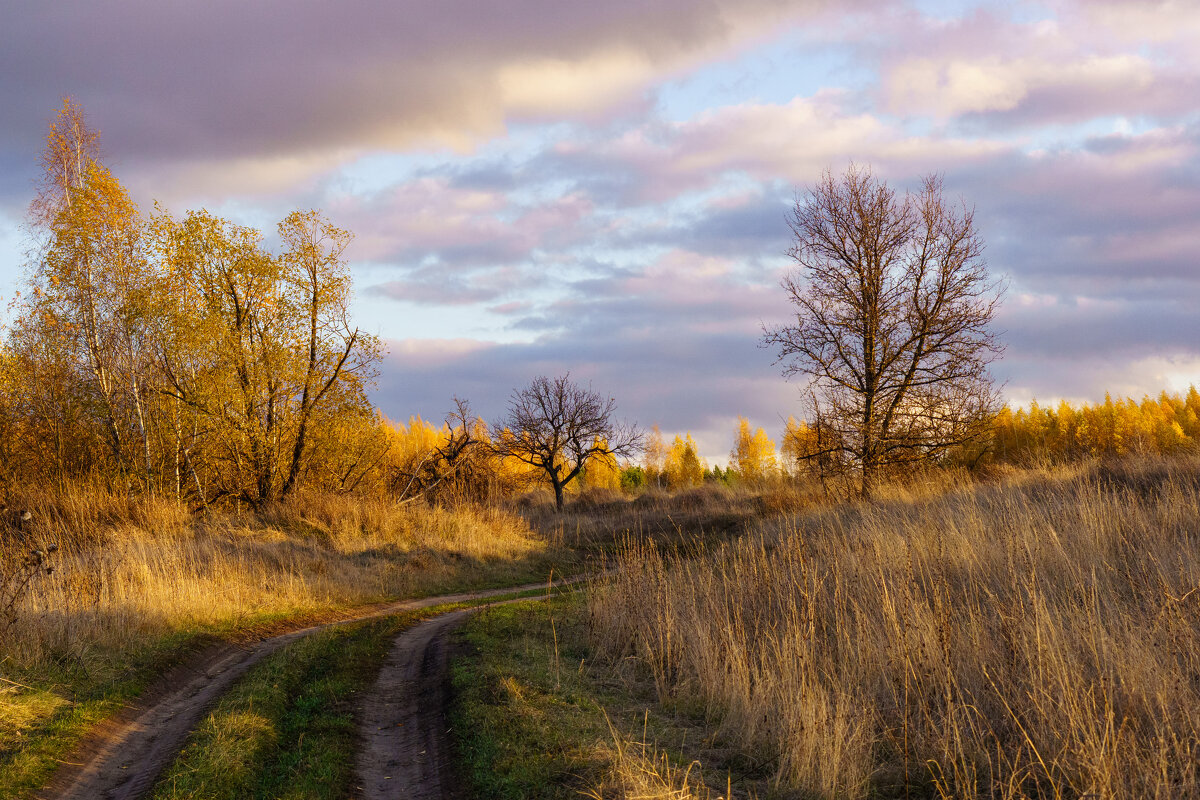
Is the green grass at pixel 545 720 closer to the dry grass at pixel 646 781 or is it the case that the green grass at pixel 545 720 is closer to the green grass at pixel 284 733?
the dry grass at pixel 646 781

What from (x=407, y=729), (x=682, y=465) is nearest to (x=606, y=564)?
(x=407, y=729)

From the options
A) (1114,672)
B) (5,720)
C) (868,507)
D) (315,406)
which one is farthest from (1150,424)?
(5,720)

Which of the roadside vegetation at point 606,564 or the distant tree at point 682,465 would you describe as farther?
the distant tree at point 682,465

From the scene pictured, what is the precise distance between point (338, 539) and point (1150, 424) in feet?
277

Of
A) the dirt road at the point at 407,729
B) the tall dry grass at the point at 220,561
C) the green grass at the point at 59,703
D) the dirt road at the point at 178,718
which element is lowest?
the dirt road at the point at 407,729

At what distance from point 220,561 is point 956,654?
14.8 meters

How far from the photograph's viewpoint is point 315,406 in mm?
27203

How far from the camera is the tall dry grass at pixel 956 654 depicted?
5836mm

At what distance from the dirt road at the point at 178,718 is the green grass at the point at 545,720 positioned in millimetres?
400

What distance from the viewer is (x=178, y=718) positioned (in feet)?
28.9

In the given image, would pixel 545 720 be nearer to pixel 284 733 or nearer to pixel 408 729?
pixel 408 729

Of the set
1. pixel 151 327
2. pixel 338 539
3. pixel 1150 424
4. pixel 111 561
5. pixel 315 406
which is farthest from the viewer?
pixel 1150 424

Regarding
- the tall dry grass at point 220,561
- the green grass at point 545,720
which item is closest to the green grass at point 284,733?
the green grass at point 545,720

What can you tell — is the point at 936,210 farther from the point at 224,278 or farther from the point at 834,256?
the point at 224,278
